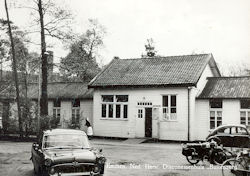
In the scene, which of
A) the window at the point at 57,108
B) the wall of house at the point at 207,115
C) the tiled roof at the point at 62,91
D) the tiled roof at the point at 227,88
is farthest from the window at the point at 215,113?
the window at the point at 57,108

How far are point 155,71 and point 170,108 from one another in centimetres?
373

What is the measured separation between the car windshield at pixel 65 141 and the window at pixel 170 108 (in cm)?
1449

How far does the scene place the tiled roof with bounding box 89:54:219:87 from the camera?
26000 millimetres

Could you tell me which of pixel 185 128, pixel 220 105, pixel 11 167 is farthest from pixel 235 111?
pixel 11 167

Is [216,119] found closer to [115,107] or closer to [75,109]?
[115,107]

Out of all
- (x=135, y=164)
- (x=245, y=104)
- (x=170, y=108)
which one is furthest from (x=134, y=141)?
(x=135, y=164)

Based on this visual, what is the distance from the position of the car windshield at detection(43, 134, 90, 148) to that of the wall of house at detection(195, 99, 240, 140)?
14.9 meters

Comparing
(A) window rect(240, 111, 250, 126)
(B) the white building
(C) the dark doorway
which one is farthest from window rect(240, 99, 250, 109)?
(C) the dark doorway

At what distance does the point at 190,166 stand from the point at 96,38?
38.9 m

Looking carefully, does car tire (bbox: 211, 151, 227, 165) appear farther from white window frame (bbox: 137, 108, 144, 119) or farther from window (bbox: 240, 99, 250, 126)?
white window frame (bbox: 137, 108, 144, 119)

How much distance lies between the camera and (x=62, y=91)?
33406 millimetres

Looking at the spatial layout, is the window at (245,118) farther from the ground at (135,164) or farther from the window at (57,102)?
the window at (57,102)

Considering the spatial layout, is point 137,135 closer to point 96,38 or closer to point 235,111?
point 235,111

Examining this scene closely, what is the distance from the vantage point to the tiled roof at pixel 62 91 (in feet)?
103
